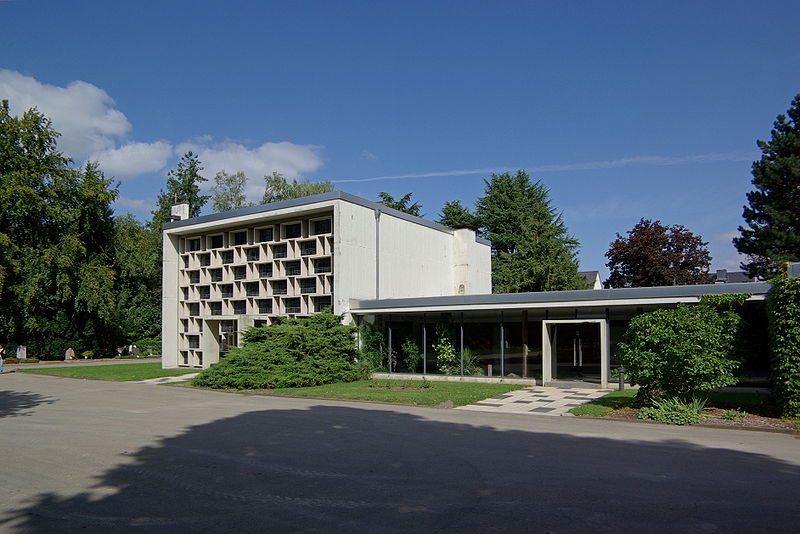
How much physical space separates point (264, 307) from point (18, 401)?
11.6m

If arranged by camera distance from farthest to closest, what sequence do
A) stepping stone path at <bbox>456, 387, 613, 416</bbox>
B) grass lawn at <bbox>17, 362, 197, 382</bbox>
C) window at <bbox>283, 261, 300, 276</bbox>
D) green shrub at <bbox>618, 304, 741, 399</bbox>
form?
window at <bbox>283, 261, 300, 276</bbox>
grass lawn at <bbox>17, 362, 197, 382</bbox>
stepping stone path at <bbox>456, 387, 613, 416</bbox>
green shrub at <bbox>618, 304, 741, 399</bbox>

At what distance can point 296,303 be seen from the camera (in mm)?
26281

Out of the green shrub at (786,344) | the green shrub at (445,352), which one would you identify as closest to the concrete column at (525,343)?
the green shrub at (445,352)

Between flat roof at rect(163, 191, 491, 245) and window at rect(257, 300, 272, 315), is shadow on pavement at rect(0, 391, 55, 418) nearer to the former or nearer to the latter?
window at rect(257, 300, 272, 315)

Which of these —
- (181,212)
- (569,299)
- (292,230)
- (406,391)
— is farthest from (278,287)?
(569,299)

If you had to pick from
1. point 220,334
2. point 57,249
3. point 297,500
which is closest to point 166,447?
point 297,500

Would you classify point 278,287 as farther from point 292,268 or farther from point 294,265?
point 294,265

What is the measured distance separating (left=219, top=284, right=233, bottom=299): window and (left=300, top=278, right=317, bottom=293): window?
16.9ft

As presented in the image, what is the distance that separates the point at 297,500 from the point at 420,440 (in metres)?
4.11

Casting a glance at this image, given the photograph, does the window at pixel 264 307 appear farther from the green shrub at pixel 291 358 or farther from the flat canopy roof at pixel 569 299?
the flat canopy roof at pixel 569 299

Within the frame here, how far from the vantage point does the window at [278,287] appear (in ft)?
88.4

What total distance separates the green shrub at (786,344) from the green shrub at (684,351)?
76cm

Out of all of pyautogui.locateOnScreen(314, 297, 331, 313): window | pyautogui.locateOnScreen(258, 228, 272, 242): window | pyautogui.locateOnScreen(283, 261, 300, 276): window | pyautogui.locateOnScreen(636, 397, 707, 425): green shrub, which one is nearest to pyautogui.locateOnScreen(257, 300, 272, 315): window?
pyautogui.locateOnScreen(283, 261, 300, 276): window

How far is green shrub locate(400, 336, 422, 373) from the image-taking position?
23.3 meters
